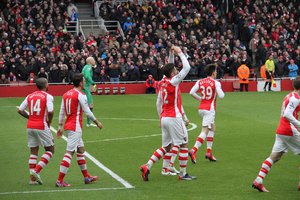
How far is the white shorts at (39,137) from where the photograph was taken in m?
15.1

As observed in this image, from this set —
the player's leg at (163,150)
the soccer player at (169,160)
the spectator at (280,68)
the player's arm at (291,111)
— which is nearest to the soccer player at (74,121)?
the player's leg at (163,150)

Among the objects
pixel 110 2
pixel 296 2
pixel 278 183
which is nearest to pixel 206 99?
pixel 278 183

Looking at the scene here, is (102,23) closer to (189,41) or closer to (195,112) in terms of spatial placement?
(189,41)

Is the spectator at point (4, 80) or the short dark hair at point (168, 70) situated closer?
the short dark hair at point (168, 70)

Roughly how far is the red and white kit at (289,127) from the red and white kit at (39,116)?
184 inches

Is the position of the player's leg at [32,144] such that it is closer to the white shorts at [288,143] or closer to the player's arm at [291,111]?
the white shorts at [288,143]

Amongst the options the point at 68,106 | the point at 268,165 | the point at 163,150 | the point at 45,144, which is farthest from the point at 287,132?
the point at 45,144

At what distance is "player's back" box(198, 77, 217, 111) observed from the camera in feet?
58.5

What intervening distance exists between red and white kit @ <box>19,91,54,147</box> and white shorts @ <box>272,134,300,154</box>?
465 cm

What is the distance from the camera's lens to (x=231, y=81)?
43938 millimetres

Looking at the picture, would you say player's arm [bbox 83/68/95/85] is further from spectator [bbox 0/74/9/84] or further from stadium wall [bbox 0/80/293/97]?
spectator [bbox 0/74/9/84]

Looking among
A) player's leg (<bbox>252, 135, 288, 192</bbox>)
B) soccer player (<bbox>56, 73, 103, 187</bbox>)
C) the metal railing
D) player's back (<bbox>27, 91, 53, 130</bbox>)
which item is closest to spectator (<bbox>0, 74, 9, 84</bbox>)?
the metal railing

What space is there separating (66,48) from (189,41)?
317 inches

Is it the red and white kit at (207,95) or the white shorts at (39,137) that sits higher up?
the red and white kit at (207,95)
